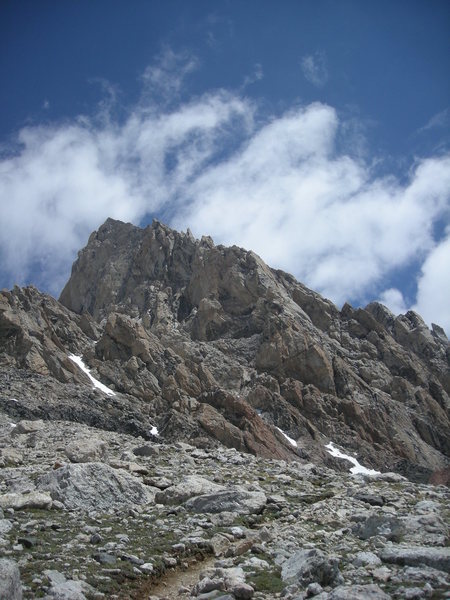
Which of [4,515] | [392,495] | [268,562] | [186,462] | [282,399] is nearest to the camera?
[268,562]

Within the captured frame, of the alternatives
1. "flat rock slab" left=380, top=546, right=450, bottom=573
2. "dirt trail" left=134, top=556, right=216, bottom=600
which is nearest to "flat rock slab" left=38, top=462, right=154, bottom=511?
"dirt trail" left=134, top=556, right=216, bottom=600

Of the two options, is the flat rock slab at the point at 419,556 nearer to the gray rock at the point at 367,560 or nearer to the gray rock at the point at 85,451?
the gray rock at the point at 367,560

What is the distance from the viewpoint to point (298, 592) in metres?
11.6

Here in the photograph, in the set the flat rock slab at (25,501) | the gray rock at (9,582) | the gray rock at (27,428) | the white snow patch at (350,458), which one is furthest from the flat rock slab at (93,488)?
the white snow patch at (350,458)

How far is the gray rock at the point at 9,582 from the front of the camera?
988 cm

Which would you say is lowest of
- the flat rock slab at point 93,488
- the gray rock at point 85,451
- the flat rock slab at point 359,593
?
the flat rock slab at point 359,593

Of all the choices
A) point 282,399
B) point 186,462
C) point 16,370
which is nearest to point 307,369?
point 282,399

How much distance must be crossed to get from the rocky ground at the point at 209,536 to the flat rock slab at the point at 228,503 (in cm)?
4

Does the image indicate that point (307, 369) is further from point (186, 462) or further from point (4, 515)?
point (4, 515)

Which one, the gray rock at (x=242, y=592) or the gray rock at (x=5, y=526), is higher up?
the gray rock at (x=5, y=526)

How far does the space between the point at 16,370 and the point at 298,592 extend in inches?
2585

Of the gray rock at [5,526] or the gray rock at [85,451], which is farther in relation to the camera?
the gray rock at [85,451]

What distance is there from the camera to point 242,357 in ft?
350

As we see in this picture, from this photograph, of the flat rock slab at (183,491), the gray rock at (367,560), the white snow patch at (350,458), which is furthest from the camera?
the white snow patch at (350,458)
